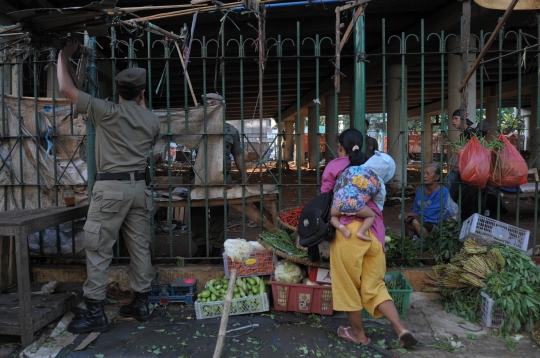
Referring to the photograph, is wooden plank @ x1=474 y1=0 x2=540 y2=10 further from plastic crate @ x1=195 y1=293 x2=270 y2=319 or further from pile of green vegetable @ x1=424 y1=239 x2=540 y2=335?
plastic crate @ x1=195 y1=293 x2=270 y2=319

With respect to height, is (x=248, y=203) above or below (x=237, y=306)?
above

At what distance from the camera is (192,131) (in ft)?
16.4

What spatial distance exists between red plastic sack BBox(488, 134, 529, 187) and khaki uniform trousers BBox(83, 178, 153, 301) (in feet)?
11.4

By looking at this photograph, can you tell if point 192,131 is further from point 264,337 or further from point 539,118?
point 539,118

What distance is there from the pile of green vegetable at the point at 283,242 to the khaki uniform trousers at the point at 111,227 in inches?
48.8

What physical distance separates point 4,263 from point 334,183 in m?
3.47

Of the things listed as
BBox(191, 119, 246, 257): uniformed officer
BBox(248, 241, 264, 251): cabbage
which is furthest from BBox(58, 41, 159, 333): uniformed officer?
BBox(191, 119, 246, 257): uniformed officer

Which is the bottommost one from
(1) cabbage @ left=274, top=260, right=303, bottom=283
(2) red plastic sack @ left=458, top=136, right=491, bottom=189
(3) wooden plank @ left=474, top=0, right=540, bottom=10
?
(1) cabbage @ left=274, top=260, right=303, bottom=283

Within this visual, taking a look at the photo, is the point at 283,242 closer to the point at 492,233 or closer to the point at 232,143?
the point at 232,143

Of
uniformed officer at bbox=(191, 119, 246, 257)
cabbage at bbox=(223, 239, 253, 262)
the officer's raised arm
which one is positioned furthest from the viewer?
uniformed officer at bbox=(191, 119, 246, 257)

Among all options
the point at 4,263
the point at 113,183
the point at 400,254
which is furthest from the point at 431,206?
the point at 4,263

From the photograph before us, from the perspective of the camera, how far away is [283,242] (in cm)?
455

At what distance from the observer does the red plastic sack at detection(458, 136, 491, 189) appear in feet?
14.4

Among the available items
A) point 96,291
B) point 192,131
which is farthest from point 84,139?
point 96,291
